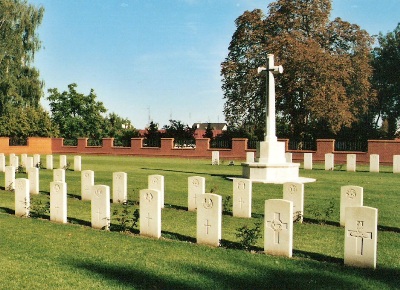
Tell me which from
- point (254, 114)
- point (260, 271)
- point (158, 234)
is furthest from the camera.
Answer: point (254, 114)

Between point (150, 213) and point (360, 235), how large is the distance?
11.6ft

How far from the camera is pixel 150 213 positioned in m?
7.79

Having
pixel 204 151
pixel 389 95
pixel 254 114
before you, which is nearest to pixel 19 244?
pixel 204 151

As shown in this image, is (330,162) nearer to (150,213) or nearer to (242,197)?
→ (242,197)

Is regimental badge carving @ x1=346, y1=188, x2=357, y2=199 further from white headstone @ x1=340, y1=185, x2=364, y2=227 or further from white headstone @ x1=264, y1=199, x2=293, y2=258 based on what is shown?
white headstone @ x1=264, y1=199, x2=293, y2=258

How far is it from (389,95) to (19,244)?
51.8 m

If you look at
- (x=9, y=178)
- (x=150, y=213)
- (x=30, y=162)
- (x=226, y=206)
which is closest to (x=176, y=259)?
(x=150, y=213)

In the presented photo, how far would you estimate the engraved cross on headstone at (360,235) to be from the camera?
→ 5.98 metres

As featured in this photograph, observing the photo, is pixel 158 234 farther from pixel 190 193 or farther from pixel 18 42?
pixel 18 42

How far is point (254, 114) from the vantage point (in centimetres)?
3850

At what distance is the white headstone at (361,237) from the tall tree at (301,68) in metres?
28.2

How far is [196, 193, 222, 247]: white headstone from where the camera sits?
23.5ft

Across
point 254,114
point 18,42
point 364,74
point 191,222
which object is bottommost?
point 191,222

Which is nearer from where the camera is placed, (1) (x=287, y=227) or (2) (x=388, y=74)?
(1) (x=287, y=227)
